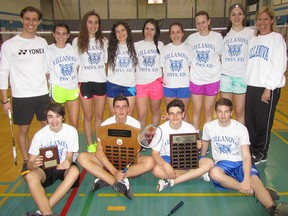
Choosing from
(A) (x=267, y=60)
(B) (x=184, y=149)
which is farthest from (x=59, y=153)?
(A) (x=267, y=60)

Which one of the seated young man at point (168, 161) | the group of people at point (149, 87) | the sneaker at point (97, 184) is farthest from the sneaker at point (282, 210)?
the sneaker at point (97, 184)

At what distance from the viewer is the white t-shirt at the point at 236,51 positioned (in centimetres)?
450

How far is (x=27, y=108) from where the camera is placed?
4.21m

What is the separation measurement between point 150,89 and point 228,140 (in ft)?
5.60

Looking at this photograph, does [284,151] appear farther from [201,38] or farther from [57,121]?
[57,121]

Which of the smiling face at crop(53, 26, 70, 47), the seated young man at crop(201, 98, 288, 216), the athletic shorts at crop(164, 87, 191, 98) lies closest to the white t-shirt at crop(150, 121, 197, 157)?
the seated young man at crop(201, 98, 288, 216)

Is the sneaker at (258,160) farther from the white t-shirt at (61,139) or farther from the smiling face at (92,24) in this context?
the smiling face at (92,24)

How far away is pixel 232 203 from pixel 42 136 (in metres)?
2.64

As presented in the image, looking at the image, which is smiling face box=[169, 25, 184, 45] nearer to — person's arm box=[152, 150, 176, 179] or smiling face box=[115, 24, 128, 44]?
smiling face box=[115, 24, 128, 44]

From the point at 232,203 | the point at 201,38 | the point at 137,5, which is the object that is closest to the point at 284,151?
the point at 232,203

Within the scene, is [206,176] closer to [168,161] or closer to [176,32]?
[168,161]

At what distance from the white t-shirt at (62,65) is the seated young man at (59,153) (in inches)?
31.8

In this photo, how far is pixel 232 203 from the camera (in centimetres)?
351

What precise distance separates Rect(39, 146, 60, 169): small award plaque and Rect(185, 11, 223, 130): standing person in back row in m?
2.51
